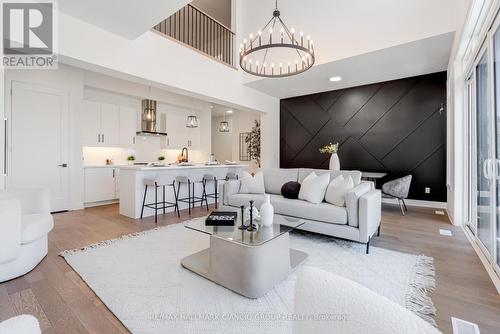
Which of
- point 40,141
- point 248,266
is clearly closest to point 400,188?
point 248,266

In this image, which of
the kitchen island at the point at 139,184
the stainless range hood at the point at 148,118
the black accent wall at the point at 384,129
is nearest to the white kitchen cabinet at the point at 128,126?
the stainless range hood at the point at 148,118

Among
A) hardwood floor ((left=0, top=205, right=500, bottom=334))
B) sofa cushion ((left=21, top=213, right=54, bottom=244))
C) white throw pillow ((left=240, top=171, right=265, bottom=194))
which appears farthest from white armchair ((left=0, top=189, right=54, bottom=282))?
white throw pillow ((left=240, top=171, right=265, bottom=194))

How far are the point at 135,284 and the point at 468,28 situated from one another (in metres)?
4.42

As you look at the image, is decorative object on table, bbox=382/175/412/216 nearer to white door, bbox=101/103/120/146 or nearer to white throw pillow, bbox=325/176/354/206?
white throw pillow, bbox=325/176/354/206

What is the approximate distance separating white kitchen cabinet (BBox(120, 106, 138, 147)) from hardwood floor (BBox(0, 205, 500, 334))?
2.89 m

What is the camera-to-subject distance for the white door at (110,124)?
18.7 feet

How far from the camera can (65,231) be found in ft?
11.6

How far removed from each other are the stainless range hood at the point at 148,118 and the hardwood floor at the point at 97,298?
317cm

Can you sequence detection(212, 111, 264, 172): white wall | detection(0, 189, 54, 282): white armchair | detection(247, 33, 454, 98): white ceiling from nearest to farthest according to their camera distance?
1. detection(0, 189, 54, 282): white armchair
2. detection(247, 33, 454, 98): white ceiling
3. detection(212, 111, 264, 172): white wall

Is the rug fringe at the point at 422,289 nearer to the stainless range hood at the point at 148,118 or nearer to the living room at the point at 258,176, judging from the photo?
the living room at the point at 258,176

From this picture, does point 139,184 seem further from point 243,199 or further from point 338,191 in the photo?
point 338,191

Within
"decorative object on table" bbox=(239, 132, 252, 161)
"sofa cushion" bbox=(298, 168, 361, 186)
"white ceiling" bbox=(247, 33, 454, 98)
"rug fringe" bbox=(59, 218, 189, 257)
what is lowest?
"rug fringe" bbox=(59, 218, 189, 257)

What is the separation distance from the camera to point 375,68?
480 centimetres

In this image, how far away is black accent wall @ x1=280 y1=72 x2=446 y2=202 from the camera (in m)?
5.07
